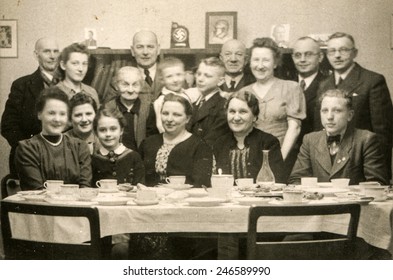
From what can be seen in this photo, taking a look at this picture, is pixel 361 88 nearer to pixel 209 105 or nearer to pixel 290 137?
pixel 290 137

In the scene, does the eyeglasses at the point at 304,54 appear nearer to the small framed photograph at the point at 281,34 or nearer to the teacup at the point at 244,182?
the small framed photograph at the point at 281,34

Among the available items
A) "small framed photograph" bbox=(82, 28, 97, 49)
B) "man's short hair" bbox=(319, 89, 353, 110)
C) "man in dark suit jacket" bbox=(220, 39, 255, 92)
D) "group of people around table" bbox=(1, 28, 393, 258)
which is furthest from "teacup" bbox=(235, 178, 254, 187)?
"small framed photograph" bbox=(82, 28, 97, 49)

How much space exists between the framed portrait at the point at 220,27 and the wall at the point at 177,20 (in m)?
0.02

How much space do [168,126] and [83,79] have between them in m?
0.44

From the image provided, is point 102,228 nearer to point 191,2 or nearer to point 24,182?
point 24,182

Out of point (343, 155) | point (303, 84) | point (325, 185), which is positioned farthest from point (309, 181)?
point (303, 84)

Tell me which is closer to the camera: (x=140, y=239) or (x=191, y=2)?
(x=140, y=239)

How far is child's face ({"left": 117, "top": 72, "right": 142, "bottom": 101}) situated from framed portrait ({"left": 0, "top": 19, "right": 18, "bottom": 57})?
1.56 feet

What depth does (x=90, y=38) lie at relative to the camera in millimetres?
2656

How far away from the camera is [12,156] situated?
2666mm

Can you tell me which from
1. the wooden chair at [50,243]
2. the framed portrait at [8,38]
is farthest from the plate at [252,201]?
the framed portrait at [8,38]

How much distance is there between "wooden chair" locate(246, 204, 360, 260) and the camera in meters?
1.81

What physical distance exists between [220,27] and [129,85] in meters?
0.49

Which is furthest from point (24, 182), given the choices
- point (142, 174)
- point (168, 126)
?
point (168, 126)
